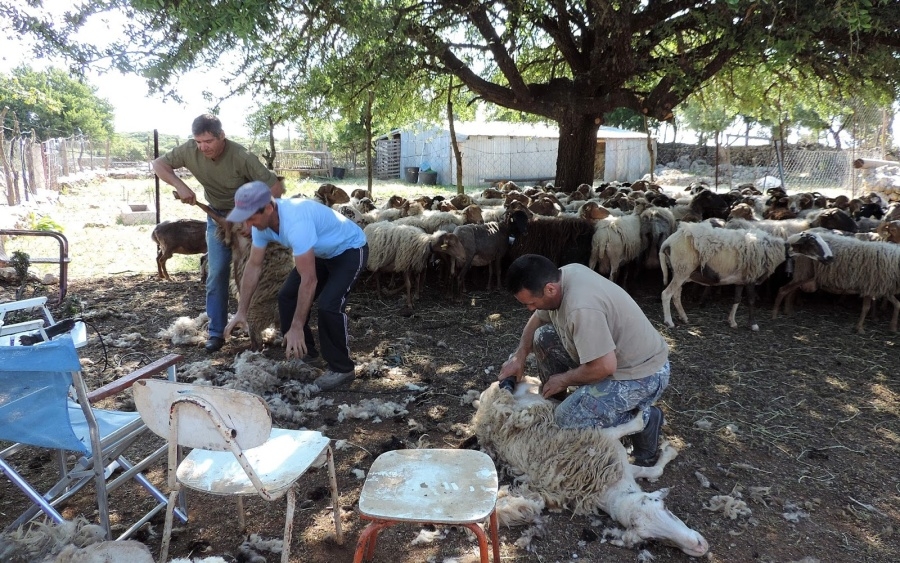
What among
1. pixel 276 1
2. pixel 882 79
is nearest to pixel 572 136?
pixel 882 79

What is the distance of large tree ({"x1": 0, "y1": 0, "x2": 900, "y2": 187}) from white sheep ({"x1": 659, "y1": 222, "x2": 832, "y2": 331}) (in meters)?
2.44

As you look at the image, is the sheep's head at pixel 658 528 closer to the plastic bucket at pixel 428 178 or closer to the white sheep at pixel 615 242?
the white sheep at pixel 615 242

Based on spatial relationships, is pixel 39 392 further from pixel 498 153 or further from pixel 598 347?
pixel 498 153

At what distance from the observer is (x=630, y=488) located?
307cm

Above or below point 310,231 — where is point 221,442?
below

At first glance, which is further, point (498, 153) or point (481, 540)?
point (498, 153)

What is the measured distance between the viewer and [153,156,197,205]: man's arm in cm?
487

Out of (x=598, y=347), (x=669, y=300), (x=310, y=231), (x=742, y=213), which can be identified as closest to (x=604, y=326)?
(x=598, y=347)

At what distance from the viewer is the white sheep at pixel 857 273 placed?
6.25 metres

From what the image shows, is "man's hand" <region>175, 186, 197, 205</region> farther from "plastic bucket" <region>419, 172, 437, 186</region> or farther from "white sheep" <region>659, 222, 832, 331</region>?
"plastic bucket" <region>419, 172, 437, 186</region>

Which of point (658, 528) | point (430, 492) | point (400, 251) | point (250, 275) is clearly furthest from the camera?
point (400, 251)

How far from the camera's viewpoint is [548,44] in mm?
12836

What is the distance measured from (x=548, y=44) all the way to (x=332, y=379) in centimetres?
1075

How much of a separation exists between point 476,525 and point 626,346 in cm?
149
